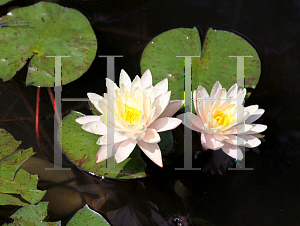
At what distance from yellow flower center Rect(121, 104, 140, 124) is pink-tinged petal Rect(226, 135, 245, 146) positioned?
881 millimetres

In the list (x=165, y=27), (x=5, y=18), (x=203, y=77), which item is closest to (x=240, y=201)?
(x=203, y=77)

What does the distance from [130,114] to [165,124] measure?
32 centimetres

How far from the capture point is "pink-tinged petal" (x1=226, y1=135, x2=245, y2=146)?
79.0 inches

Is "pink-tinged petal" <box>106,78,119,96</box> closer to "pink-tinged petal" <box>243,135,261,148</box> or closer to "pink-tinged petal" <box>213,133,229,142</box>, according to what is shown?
"pink-tinged petal" <box>213,133,229,142</box>

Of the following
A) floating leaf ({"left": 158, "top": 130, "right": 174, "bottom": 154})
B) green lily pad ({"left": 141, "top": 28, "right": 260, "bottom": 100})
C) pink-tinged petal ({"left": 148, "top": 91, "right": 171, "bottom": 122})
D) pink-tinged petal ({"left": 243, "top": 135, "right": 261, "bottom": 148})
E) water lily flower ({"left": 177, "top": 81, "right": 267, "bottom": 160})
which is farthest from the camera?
green lily pad ({"left": 141, "top": 28, "right": 260, "bottom": 100})

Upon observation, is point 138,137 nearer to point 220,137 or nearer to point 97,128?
point 97,128

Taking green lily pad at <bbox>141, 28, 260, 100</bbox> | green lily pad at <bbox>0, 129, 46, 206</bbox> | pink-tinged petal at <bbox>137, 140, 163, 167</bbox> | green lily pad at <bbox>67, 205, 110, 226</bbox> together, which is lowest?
green lily pad at <bbox>67, 205, 110, 226</bbox>

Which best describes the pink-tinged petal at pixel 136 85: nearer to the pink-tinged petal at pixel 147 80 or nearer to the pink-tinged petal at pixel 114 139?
the pink-tinged petal at pixel 147 80

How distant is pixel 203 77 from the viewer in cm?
245

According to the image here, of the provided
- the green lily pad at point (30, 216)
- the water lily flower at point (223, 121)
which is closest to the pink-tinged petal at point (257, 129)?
the water lily flower at point (223, 121)

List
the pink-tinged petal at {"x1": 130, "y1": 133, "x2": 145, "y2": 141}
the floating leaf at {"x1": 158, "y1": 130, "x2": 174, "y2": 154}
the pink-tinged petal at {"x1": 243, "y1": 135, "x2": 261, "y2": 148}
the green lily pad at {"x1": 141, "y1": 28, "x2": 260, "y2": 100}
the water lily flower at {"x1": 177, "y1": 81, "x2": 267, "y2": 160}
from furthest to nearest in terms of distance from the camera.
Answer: the green lily pad at {"x1": 141, "y1": 28, "x2": 260, "y2": 100} < the floating leaf at {"x1": 158, "y1": 130, "x2": 174, "y2": 154} < the pink-tinged petal at {"x1": 243, "y1": 135, "x2": 261, "y2": 148} < the water lily flower at {"x1": 177, "y1": 81, "x2": 267, "y2": 160} < the pink-tinged petal at {"x1": 130, "y1": 133, "x2": 145, "y2": 141}

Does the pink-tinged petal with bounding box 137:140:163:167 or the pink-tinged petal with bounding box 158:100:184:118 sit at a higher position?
the pink-tinged petal with bounding box 158:100:184:118

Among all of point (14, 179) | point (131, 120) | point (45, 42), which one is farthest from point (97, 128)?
point (45, 42)

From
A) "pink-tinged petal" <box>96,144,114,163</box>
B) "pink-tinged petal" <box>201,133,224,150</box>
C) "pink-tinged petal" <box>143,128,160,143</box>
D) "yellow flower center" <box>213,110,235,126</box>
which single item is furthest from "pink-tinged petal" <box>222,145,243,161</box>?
"pink-tinged petal" <box>96,144,114,163</box>
